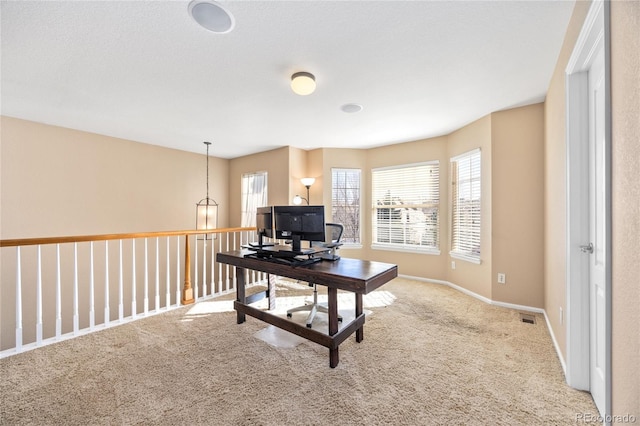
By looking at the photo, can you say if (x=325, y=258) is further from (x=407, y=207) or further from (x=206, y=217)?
(x=206, y=217)

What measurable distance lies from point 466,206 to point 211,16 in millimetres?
3847

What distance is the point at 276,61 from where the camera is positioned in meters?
2.16

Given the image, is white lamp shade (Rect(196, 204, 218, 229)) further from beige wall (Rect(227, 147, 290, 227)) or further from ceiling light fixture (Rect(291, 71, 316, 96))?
ceiling light fixture (Rect(291, 71, 316, 96))

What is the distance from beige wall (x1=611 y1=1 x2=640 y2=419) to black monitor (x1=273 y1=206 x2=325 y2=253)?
181cm

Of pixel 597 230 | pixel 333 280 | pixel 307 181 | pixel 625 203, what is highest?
pixel 307 181

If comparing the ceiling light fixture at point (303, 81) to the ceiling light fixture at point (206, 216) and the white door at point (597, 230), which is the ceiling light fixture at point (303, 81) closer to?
the white door at point (597, 230)

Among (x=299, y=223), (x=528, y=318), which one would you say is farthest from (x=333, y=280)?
(x=528, y=318)

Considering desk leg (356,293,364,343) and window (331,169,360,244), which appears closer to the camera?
desk leg (356,293,364,343)

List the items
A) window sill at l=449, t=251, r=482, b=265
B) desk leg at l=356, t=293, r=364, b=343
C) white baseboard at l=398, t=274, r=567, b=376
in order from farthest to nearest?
window sill at l=449, t=251, r=482, b=265
desk leg at l=356, t=293, r=364, b=343
white baseboard at l=398, t=274, r=567, b=376

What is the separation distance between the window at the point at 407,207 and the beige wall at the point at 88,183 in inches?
152

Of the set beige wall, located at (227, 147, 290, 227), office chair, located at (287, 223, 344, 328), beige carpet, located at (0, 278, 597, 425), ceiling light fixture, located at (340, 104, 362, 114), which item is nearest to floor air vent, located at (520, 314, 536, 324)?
beige carpet, located at (0, 278, 597, 425)

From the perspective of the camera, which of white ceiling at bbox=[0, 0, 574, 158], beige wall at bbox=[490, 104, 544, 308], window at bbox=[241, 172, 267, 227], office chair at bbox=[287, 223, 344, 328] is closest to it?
white ceiling at bbox=[0, 0, 574, 158]

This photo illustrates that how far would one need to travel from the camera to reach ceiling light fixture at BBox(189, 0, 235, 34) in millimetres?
1565

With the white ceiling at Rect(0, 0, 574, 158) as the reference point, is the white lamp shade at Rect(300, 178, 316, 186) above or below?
below
